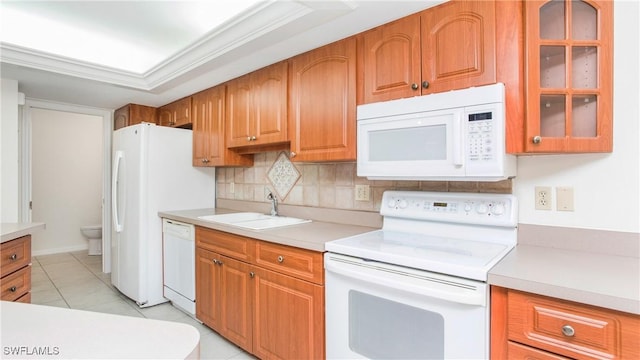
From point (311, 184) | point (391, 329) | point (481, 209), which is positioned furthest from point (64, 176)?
point (481, 209)

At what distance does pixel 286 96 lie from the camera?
2176 millimetres

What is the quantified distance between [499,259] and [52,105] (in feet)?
14.2

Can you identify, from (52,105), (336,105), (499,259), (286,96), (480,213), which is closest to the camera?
(499,259)

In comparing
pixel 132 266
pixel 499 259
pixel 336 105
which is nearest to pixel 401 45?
pixel 336 105

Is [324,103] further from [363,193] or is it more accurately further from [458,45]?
[458,45]

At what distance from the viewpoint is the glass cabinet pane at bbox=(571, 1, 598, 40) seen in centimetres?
128

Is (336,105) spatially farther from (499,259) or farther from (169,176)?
(169,176)

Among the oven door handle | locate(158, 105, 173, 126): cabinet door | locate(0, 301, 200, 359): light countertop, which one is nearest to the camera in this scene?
locate(0, 301, 200, 359): light countertop

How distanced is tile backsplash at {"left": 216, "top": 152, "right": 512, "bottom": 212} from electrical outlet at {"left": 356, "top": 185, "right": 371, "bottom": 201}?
0.02 metres

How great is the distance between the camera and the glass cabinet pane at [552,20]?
1.29 m

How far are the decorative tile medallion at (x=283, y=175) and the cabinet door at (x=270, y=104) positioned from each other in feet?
1.09

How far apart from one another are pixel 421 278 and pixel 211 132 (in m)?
2.32

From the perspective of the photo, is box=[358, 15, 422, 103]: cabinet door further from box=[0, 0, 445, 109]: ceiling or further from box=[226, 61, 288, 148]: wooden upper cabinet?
box=[226, 61, 288, 148]: wooden upper cabinet

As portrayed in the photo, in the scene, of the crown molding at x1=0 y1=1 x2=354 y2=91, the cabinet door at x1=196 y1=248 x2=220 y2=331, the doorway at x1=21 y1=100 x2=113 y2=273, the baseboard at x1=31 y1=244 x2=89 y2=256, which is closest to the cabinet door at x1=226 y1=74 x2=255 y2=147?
the crown molding at x1=0 y1=1 x2=354 y2=91
